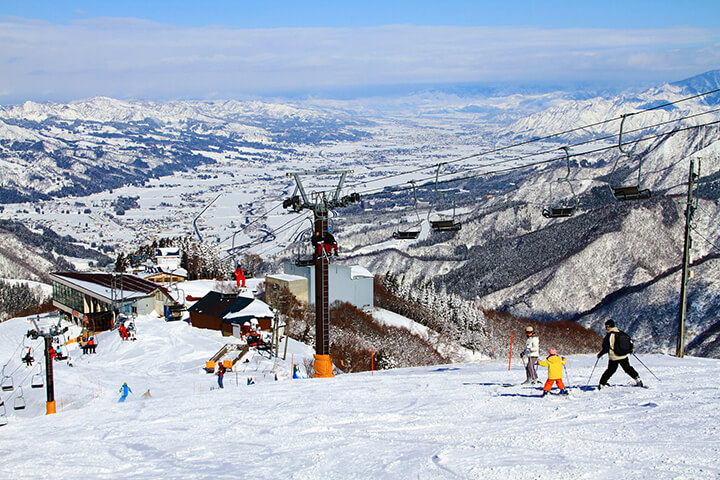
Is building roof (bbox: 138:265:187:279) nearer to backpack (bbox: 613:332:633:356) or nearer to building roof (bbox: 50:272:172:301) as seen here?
building roof (bbox: 50:272:172:301)

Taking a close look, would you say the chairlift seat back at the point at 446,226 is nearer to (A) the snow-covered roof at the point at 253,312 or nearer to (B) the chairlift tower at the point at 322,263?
(B) the chairlift tower at the point at 322,263

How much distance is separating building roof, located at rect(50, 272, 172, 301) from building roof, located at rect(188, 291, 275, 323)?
23.3ft

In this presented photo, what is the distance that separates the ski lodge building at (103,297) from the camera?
54.0 meters

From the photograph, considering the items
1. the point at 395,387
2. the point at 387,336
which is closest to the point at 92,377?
the point at 395,387

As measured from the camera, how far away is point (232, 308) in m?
47.9

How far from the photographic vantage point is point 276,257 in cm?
16100

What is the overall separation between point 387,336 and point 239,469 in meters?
47.6

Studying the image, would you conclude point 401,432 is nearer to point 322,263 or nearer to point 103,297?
point 322,263

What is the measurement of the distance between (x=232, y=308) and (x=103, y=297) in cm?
1476

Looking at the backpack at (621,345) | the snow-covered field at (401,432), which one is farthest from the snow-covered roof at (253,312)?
the backpack at (621,345)

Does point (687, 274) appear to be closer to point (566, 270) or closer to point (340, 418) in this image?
point (340, 418)

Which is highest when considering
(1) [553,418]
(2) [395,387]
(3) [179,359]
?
(1) [553,418]

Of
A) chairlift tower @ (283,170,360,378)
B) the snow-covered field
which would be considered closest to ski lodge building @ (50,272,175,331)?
chairlift tower @ (283,170,360,378)

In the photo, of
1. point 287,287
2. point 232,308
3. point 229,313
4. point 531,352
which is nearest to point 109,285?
point 287,287
